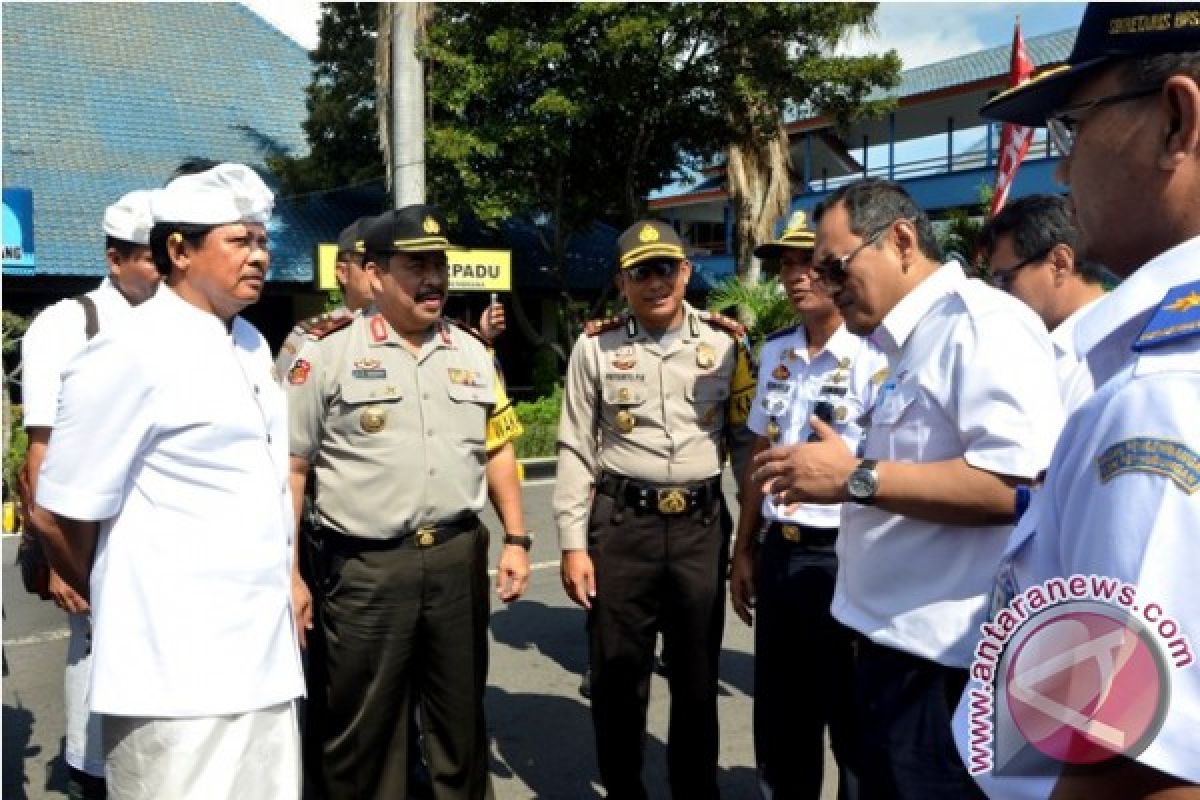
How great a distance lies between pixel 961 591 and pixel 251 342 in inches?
70.9

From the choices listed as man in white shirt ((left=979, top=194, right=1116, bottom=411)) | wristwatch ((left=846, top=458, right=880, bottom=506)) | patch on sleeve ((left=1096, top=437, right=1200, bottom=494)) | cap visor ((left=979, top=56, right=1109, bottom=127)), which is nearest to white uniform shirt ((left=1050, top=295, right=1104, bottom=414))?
man in white shirt ((left=979, top=194, right=1116, bottom=411))

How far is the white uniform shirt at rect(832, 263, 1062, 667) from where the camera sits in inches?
75.7

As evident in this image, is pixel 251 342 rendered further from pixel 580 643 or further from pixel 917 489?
pixel 580 643

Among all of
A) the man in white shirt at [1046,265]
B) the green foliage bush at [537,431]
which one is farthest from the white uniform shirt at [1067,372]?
the green foliage bush at [537,431]

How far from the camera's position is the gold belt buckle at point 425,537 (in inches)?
118

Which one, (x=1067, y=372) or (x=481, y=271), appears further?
(x=481, y=271)

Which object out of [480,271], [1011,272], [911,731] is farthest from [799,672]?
[480,271]

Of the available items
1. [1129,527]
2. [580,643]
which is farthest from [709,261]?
[1129,527]

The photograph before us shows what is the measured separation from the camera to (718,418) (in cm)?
347

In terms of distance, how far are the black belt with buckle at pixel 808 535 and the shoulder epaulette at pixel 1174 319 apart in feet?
7.07

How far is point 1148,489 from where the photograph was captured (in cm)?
79

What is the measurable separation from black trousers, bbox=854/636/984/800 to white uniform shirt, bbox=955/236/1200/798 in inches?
43.6

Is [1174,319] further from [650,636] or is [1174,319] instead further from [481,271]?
[481,271]

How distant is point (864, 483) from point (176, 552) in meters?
1.45
